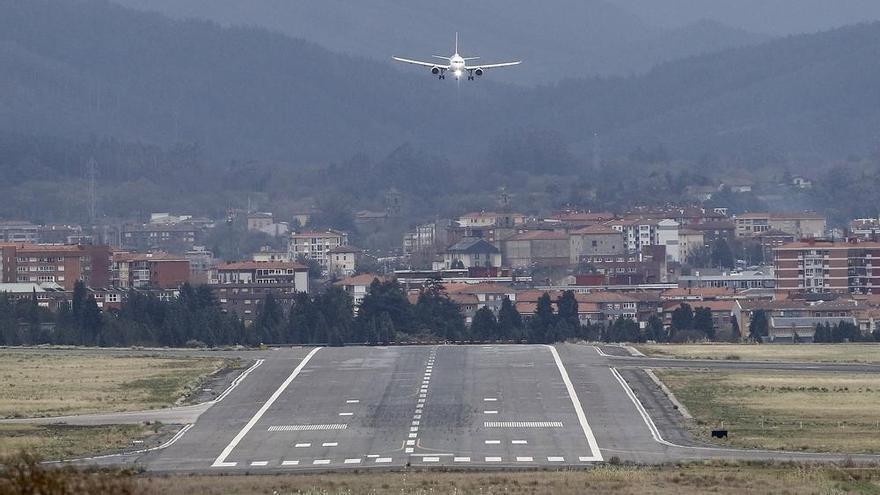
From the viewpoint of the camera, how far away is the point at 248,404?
73125 millimetres

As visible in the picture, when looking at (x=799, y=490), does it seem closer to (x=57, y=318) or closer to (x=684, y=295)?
(x=57, y=318)

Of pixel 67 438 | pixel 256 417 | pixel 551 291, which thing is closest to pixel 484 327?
pixel 551 291

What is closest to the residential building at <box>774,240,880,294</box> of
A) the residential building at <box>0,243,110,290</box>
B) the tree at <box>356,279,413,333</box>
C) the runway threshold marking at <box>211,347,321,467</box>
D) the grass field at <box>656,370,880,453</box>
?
the tree at <box>356,279,413,333</box>

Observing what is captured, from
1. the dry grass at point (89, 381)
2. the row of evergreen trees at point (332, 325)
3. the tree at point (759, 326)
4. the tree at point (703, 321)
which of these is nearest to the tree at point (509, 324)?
the row of evergreen trees at point (332, 325)

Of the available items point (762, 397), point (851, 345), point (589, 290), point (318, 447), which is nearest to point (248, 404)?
point (318, 447)

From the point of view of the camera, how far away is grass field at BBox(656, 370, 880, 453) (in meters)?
62.7

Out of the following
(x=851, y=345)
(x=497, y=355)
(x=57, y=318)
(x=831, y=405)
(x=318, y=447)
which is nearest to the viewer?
(x=318, y=447)

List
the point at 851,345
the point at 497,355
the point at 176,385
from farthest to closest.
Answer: the point at 851,345, the point at 497,355, the point at 176,385

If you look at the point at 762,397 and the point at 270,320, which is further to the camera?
the point at 270,320

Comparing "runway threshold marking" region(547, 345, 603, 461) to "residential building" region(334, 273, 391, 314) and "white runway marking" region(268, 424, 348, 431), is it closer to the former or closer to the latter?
"white runway marking" region(268, 424, 348, 431)

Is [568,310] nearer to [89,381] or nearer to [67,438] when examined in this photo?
[89,381]

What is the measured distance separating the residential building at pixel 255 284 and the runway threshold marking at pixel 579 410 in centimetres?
7698

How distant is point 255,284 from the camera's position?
171500 millimetres

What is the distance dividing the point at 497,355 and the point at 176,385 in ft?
49.0
